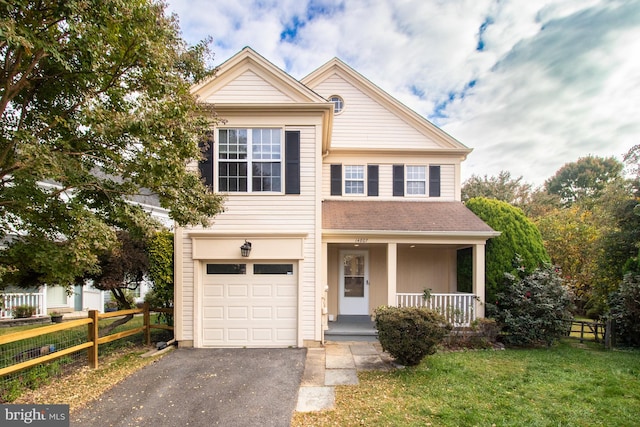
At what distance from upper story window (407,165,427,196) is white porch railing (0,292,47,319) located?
16986 mm

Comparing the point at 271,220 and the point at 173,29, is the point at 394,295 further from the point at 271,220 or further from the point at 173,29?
the point at 173,29

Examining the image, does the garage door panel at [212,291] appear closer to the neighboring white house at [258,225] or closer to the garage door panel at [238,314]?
the neighboring white house at [258,225]

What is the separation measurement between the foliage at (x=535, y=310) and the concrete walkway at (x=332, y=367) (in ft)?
12.3

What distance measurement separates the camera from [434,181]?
11039mm

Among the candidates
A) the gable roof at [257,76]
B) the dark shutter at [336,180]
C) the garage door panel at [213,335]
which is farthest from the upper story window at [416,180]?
the garage door panel at [213,335]

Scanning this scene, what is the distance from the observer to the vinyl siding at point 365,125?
36.7ft

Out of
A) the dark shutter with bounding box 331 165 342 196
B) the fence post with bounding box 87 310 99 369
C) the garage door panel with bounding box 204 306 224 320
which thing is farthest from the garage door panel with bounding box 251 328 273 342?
the dark shutter with bounding box 331 165 342 196

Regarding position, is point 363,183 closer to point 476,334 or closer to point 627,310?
point 476,334

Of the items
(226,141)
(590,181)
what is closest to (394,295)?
(226,141)

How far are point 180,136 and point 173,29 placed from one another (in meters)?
1.99

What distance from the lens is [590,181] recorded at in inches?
1238

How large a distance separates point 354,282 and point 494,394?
5.76 meters

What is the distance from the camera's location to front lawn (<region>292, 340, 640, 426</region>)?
4.21 m

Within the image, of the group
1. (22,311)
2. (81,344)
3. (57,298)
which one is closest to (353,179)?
(81,344)
